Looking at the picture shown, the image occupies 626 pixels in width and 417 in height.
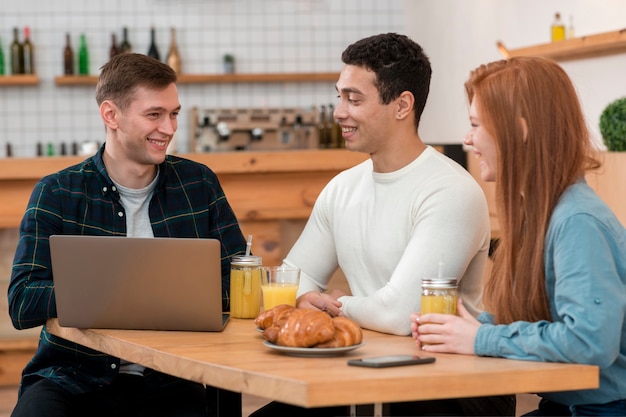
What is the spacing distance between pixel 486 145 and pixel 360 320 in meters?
0.52

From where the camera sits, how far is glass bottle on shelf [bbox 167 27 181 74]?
675 centimetres

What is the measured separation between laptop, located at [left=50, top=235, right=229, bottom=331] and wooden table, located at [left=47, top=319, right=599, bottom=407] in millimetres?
139

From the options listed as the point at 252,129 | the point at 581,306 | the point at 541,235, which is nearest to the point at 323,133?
the point at 252,129

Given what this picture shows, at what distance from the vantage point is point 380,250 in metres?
2.23

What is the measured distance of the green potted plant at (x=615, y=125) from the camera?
3518 millimetres

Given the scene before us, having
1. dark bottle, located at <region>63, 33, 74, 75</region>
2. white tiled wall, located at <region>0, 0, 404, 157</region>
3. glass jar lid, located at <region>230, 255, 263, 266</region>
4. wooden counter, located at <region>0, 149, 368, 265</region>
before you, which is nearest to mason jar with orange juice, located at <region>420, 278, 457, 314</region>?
glass jar lid, located at <region>230, 255, 263, 266</region>

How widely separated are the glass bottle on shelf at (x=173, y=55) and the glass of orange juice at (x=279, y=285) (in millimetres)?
4843

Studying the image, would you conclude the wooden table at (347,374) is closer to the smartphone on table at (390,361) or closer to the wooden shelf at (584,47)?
the smartphone on table at (390,361)

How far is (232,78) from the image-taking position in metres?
6.77

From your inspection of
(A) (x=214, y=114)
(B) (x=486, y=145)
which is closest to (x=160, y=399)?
(B) (x=486, y=145)

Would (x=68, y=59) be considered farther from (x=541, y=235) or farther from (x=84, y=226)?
(x=541, y=235)

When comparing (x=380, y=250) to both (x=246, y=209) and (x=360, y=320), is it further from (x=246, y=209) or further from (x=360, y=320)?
(x=246, y=209)

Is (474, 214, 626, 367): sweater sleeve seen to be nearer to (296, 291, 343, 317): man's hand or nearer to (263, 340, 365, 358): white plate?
(263, 340, 365, 358): white plate

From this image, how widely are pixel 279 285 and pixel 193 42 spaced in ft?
16.7
